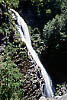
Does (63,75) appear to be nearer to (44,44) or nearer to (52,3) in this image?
(44,44)

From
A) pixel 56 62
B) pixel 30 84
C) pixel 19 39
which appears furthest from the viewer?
pixel 56 62

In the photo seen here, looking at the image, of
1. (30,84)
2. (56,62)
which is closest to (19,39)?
(30,84)

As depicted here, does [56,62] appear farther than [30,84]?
Yes

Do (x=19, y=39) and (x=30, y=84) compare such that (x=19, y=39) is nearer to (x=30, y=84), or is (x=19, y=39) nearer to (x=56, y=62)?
(x=30, y=84)

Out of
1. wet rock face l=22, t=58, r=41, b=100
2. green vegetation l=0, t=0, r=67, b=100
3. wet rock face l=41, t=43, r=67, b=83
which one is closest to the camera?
green vegetation l=0, t=0, r=67, b=100

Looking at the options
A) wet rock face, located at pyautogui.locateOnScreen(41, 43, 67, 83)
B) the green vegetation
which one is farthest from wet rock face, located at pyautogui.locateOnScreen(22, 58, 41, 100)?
wet rock face, located at pyautogui.locateOnScreen(41, 43, 67, 83)

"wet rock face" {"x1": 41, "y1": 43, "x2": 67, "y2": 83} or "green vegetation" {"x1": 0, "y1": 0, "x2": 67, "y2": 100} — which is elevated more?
"green vegetation" {"x1": 0, "y1": 0, "x2": 67, "y2": 100}

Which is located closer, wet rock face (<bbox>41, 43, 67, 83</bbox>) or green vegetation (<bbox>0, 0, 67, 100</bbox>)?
green vegetation (<bbox>0, 0, 67, 100</bbox>)

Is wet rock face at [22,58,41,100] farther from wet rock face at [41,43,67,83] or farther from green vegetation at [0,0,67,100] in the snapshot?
wet rock face at [41,43,67,83]

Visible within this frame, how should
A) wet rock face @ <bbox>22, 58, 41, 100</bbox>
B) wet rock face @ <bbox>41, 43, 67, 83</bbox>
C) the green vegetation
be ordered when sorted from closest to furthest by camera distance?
the green vegetation → wet rock face @ <bbox>22, 58, 41, 100</bbox> → wet rock face @ <bbox>41, 43, 67, 83</bbox>

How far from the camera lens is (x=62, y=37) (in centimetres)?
1273

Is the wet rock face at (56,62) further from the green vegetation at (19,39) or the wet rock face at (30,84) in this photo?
the wet rock face at (30,84)

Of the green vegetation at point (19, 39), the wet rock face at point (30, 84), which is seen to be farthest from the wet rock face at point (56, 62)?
the wet rock face at point (30, 84)

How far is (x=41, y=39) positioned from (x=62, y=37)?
1.82 m
